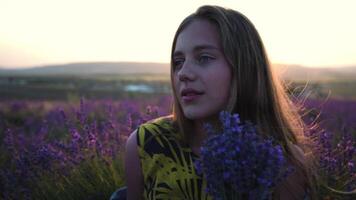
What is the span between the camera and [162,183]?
7.46 ft

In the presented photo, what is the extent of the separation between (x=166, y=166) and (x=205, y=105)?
1.33 feet

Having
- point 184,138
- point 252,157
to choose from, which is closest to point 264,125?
point 184,138

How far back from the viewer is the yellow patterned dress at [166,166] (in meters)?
2.23

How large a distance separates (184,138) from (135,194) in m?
0.40

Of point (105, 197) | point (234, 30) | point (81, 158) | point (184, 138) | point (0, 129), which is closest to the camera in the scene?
point (234, 30)

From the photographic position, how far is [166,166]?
2312 mm

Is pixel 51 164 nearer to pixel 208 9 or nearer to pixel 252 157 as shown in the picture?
pixel 208 9

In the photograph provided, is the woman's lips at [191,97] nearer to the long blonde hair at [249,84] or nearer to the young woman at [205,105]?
the young woman at [205,105]

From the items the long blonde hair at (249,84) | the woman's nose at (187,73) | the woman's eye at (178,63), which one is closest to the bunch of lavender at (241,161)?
the woman's nose at (187,73)

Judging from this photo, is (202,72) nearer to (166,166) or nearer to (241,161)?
(166,166)

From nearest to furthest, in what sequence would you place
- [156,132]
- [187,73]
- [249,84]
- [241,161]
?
[241,161] < [187,73] < [249,84] < [156,132]

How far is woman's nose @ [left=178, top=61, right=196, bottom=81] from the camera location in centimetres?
207

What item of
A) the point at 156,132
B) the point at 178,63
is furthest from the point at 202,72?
the point at 156,132

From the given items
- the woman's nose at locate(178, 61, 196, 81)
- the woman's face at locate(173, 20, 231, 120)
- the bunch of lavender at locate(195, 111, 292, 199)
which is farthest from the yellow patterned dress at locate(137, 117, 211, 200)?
the bunch of lavender at locate(195, 111, 292, 199)
